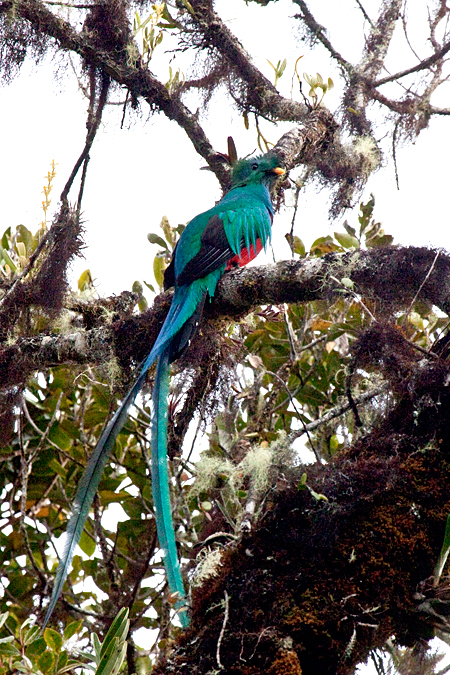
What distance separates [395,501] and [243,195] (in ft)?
5.86

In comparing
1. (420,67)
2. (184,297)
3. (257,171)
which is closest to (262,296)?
(184,297)

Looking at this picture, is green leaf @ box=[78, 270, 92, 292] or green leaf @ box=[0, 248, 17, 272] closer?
green leaf @ box=[0, 248, 17, 272]

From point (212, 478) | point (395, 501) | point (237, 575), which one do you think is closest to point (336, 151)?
point (212, 478)

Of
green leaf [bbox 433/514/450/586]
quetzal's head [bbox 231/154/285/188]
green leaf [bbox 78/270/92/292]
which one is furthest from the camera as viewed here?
green leaf [bbox 78/270/92/292]

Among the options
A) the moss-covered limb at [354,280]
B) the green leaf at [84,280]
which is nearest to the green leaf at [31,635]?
the moss-covered limb at [354,280]

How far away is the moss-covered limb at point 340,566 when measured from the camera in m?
1.53

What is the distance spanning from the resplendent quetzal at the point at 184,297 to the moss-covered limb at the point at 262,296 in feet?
0.44

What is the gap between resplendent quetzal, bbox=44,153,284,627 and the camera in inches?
74.2

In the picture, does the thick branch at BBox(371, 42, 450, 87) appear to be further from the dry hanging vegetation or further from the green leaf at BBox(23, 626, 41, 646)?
the green leaf at BBox(23, 626, 41, 646)

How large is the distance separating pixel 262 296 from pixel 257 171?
2.96 feet

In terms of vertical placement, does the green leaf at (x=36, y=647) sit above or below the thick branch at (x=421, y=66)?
Answer: below

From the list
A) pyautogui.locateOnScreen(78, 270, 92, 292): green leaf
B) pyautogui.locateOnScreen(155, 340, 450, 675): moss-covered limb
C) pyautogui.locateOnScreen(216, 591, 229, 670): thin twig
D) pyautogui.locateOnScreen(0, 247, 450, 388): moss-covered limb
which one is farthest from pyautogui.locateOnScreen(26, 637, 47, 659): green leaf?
pyautogui.locateOnScreen(78, 270, 92, 292): green leaf

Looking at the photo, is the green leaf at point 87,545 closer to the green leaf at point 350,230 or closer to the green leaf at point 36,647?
the green leaf at point 36,647

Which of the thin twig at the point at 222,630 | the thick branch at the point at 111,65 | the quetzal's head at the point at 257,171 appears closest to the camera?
the thin twig at the point at 222,630
